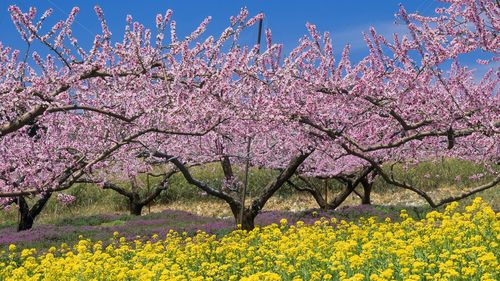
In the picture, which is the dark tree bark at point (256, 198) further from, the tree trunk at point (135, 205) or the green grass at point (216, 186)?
the green grass at point (216, 186)

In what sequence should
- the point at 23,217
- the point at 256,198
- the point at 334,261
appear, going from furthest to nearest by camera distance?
the point at 23,217 < the point at 256,198 < the point at 334,261

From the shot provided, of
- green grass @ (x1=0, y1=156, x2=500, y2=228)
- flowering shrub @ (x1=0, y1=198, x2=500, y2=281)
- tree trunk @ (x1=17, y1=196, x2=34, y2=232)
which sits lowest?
flowering shrub @ (x1=0, y1=198, x2=500, y2=281)

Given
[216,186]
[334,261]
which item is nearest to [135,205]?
[216,186]

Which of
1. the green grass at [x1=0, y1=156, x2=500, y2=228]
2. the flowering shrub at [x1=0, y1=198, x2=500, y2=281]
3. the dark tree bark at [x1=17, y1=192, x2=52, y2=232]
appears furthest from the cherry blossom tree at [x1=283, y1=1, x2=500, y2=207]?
the green grass at [x1=0, y1=156, x2=500, y2=228]

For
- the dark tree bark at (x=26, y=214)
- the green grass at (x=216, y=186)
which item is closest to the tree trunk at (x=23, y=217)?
the dark tree bark at (x=26, y=214)

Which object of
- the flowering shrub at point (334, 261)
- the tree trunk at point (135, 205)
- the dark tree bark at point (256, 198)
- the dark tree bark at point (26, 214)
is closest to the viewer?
the flowering shrub at point (334, 261)

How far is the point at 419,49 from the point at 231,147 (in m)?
12.1

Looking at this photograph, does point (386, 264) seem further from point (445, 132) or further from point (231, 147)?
point (231, 147)

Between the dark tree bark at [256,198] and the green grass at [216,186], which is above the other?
the green grass at [216,186]

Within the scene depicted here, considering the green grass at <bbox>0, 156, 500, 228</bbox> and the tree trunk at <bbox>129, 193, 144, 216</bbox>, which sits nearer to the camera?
the tree trunk at <bbox>129, 193, 144, 216</bbox>

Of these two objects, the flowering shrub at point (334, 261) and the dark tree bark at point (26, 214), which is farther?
the dark tree bark at point (26, 214)

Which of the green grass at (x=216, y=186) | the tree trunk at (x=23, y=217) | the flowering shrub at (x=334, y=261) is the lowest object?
the flowering shrub at (x=334, y=261)

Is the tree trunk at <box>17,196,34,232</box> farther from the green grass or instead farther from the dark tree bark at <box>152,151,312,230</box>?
the green grass

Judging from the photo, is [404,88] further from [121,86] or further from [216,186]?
[216,186]
